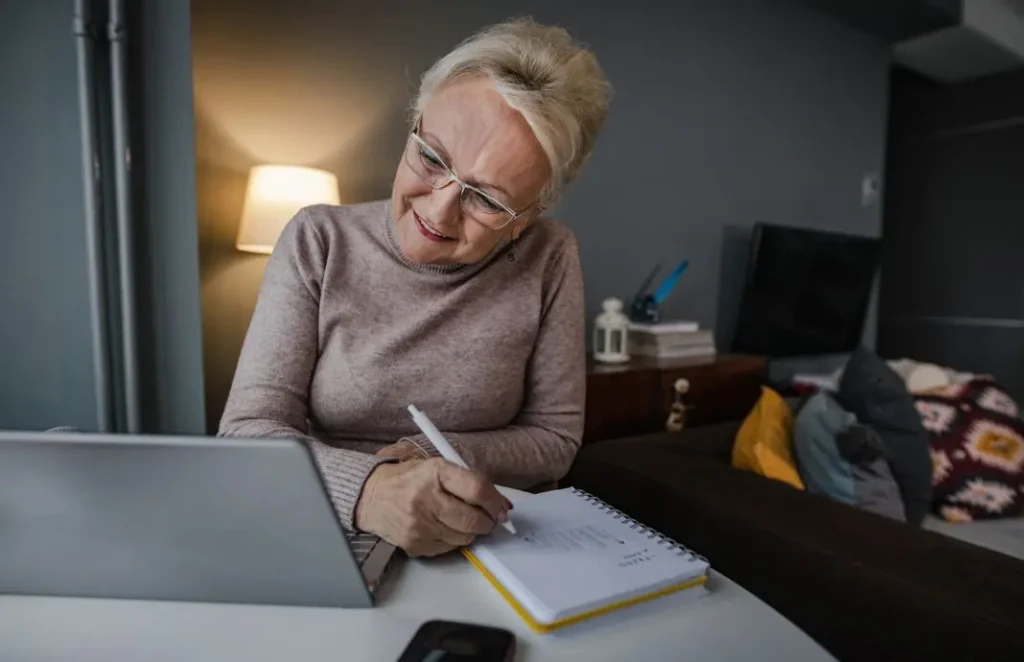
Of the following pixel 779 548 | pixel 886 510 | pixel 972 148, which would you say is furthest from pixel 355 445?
pixel 972 148

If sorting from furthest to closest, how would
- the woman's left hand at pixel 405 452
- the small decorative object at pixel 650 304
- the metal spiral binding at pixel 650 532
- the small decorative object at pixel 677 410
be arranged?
the small decorative object at pixel 650 304, the small decorative object at pixel 677 410, the woman's left hand at pixel 405 452, the metal spiral binding at pixel 650 532

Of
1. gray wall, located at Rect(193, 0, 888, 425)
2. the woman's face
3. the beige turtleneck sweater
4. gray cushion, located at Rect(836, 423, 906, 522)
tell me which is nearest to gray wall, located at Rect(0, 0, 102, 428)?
gray wall, located at Rect(193, 0, 888, 425)

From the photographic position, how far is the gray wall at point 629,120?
1667 millimetres

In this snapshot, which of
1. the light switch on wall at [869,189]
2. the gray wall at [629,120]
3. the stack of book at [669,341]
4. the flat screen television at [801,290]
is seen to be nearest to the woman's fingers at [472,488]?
the gray wall at [629,120]

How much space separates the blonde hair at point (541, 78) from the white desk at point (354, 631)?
62cm

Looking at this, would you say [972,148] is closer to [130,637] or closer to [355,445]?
[355,445]

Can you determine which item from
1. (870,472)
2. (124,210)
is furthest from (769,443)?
(124,210)

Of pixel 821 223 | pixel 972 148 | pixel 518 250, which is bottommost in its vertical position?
pixel 518 250

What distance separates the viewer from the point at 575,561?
0.53 meters

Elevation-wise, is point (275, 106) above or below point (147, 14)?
below

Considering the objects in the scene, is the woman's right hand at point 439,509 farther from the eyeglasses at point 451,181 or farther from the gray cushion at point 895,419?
the gray cushion at point 895,419

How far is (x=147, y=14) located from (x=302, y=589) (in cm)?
146

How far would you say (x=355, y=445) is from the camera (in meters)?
0.95

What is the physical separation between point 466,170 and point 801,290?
99.9 inches
